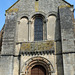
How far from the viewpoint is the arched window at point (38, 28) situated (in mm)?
12954

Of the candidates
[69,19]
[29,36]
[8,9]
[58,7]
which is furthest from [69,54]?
[8,9]

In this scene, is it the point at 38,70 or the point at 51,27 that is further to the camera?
the point at 51,27

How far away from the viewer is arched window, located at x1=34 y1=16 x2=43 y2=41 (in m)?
13.0

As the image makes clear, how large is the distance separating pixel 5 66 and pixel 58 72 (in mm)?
4330

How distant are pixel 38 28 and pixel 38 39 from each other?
3.82 ft

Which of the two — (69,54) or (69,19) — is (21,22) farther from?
(69,54)

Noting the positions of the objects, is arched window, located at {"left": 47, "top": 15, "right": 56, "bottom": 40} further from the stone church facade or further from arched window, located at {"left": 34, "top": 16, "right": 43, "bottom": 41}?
arched window, located at {"left": 34, "top": 16, "right": 43, "bottom": 41}

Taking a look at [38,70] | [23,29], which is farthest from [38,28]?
[38,70]

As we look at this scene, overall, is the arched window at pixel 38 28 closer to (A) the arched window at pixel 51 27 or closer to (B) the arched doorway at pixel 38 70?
(A) the arched window at pixel 51 27

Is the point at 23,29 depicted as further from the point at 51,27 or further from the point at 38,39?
the point at 51,27

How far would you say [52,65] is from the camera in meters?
11.1

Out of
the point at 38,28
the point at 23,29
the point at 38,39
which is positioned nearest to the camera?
the point at 38,39

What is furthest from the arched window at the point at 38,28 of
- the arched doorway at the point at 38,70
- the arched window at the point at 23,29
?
the arched doorway at the point at 38,70

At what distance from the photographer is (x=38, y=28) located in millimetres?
13312
